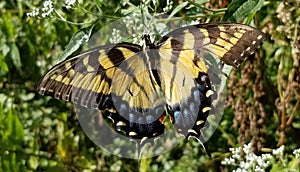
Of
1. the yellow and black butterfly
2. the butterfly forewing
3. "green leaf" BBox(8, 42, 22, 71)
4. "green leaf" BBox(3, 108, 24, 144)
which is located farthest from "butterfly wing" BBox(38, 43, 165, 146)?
"green leaf" BBox(8, 42, 22, 71)

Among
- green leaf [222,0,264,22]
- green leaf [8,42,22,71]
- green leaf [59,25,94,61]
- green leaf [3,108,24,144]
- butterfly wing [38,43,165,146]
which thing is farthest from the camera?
green leaf [8,42,22,71]

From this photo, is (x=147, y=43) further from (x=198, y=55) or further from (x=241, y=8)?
(x=241, y=8)

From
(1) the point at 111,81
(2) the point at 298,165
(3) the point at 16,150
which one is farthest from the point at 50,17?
(2) the point at 298,165

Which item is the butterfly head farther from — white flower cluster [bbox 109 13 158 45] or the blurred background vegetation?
the blurred background vegetation

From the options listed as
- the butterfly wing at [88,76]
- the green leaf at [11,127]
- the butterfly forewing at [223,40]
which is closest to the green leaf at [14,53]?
the green leaf at [11,127]

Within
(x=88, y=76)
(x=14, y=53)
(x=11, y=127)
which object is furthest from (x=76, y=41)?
(x=14, y=53)

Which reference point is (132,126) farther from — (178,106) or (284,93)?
(284,93)
